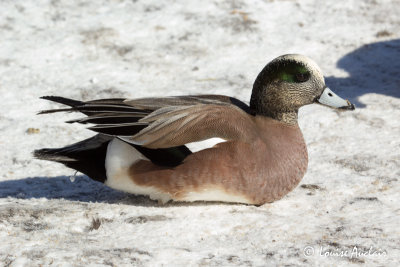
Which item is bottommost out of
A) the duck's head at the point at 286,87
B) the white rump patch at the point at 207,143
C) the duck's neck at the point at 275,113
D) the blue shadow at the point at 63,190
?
the blue shadow at the point at 63,190

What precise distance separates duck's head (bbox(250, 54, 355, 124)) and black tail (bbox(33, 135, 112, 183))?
0.97 metres

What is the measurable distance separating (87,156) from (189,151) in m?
0.64

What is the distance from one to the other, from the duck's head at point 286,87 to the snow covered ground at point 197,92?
53 cm

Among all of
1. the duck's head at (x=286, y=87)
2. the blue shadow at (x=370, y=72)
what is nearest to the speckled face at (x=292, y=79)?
the duck's head at (x=286, y=87)

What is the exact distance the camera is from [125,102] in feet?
12.9

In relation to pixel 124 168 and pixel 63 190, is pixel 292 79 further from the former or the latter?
pixel 63 190

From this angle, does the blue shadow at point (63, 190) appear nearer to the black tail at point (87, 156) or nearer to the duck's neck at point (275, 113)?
the black tail at point (87, 156)

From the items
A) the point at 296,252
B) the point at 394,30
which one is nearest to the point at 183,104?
the point at 296,252

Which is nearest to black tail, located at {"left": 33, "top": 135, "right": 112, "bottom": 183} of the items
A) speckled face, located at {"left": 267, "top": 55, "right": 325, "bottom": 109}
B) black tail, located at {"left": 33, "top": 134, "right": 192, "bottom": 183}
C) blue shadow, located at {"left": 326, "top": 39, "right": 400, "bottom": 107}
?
black tail, located at {"left": 33, "top": 134, "right": 192, "bottom": 183}

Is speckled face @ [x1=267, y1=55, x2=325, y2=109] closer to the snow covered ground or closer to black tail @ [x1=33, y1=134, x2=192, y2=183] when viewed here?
the snow covered ground

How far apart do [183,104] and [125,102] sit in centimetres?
34

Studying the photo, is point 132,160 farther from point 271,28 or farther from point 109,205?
point 271,28

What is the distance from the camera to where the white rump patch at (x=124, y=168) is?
3885 mm

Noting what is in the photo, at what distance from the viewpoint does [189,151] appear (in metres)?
3.80
